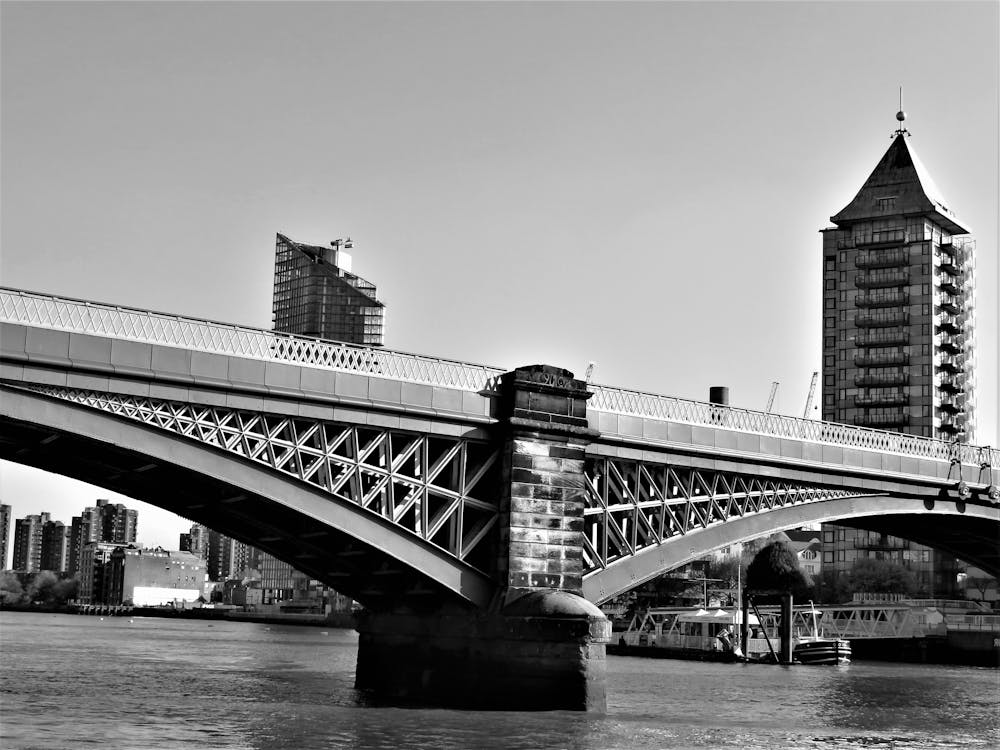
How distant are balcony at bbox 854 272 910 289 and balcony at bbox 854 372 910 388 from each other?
9.08 m

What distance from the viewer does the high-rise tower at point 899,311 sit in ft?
476

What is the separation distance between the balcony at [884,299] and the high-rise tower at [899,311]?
0.10 m

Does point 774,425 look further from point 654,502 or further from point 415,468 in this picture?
point 415,468

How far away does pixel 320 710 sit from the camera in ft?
156

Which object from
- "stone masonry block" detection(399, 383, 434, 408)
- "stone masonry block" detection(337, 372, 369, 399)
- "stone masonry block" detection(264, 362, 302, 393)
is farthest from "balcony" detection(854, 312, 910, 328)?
"stone masonry block" detection(264, 362, 302, 393)

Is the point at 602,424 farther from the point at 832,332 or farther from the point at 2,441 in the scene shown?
the point at 832,332

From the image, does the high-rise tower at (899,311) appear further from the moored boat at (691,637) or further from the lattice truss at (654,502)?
the lattice truss at (654,502)

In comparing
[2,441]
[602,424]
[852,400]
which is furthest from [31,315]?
[852,400]

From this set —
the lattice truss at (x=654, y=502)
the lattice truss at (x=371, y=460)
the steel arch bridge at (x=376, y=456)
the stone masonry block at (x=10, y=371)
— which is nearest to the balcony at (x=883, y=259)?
the steel arch bridge at (x=376, y=456)

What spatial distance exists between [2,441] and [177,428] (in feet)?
17.1

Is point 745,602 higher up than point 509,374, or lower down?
lower down

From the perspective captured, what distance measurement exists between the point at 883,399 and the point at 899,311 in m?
9.19

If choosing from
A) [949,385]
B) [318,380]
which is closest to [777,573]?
[949,385]

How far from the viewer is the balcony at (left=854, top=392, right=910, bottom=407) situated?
145375 mm
